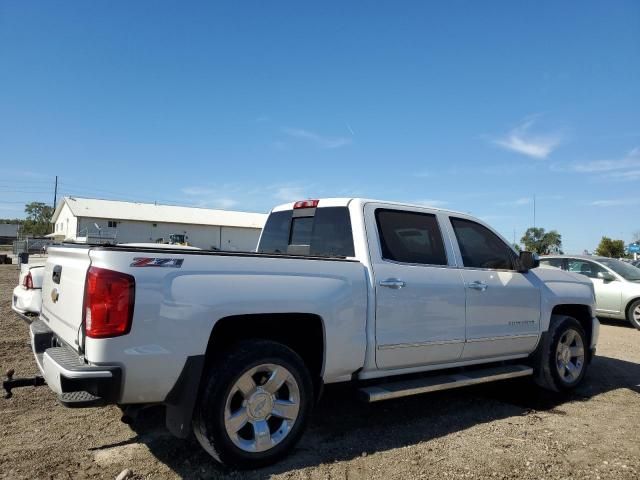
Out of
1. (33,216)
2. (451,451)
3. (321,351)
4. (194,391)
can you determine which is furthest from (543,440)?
(33,216)

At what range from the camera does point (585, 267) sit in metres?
12.2

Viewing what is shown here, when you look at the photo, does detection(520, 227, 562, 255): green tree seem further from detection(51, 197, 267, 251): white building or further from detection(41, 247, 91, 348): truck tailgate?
detection(41, 247, 91, 348): truck tailgate

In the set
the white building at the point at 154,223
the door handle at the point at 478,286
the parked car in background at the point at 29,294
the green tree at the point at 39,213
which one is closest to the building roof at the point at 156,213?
the white building at the point at 154,223

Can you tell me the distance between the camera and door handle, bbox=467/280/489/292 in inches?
190

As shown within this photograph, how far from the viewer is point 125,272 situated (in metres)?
3.05

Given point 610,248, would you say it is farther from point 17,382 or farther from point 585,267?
point 17,382

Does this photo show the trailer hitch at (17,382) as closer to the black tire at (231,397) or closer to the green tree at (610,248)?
the black tire at (231,397)

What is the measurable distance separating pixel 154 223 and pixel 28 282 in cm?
5202

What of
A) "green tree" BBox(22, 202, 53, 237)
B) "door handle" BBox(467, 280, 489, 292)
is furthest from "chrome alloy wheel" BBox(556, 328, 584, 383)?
"green tree" BBox(22, 202, 53, 237)

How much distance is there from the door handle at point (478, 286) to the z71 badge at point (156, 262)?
2.83 m

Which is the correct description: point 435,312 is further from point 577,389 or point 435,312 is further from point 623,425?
point 577,389

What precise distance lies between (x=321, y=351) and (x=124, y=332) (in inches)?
59.8

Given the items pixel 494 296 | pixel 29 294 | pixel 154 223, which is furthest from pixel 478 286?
pixel 154 223

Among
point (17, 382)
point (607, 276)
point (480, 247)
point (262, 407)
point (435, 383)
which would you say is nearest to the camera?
point (262, 407)
